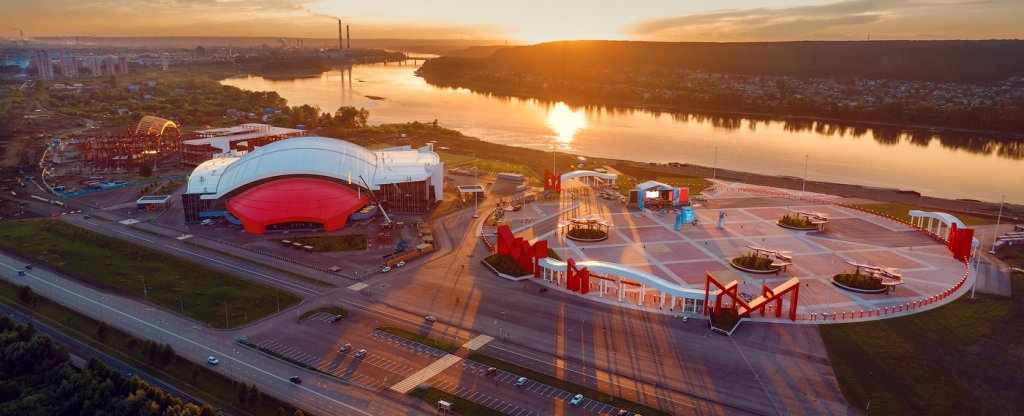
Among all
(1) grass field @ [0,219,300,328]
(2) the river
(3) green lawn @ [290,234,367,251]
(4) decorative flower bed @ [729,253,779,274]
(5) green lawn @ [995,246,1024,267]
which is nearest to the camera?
(1) grass field @ [0,219,300,328]

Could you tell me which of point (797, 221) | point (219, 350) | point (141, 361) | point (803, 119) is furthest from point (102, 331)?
point (803, 119)

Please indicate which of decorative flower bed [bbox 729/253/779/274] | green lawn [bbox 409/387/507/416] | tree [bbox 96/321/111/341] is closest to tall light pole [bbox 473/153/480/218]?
decorative flower bed [bbox 729/253/779/274]

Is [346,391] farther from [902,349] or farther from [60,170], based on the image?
[60,170]

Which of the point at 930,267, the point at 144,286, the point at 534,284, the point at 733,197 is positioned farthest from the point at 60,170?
the point at 930,267

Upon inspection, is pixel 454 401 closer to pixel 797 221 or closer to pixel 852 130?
pixel 797 221

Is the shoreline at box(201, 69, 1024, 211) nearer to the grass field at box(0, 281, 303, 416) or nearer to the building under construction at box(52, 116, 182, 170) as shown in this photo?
the building under construction at box(52, 116, 182, 170)

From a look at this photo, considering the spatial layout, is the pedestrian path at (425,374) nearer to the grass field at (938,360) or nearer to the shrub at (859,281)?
the grass field at (938,360)

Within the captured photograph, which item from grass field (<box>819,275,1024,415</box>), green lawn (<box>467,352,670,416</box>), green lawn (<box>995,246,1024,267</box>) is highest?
green lawn (<box>995,246,1024,267</box>)
